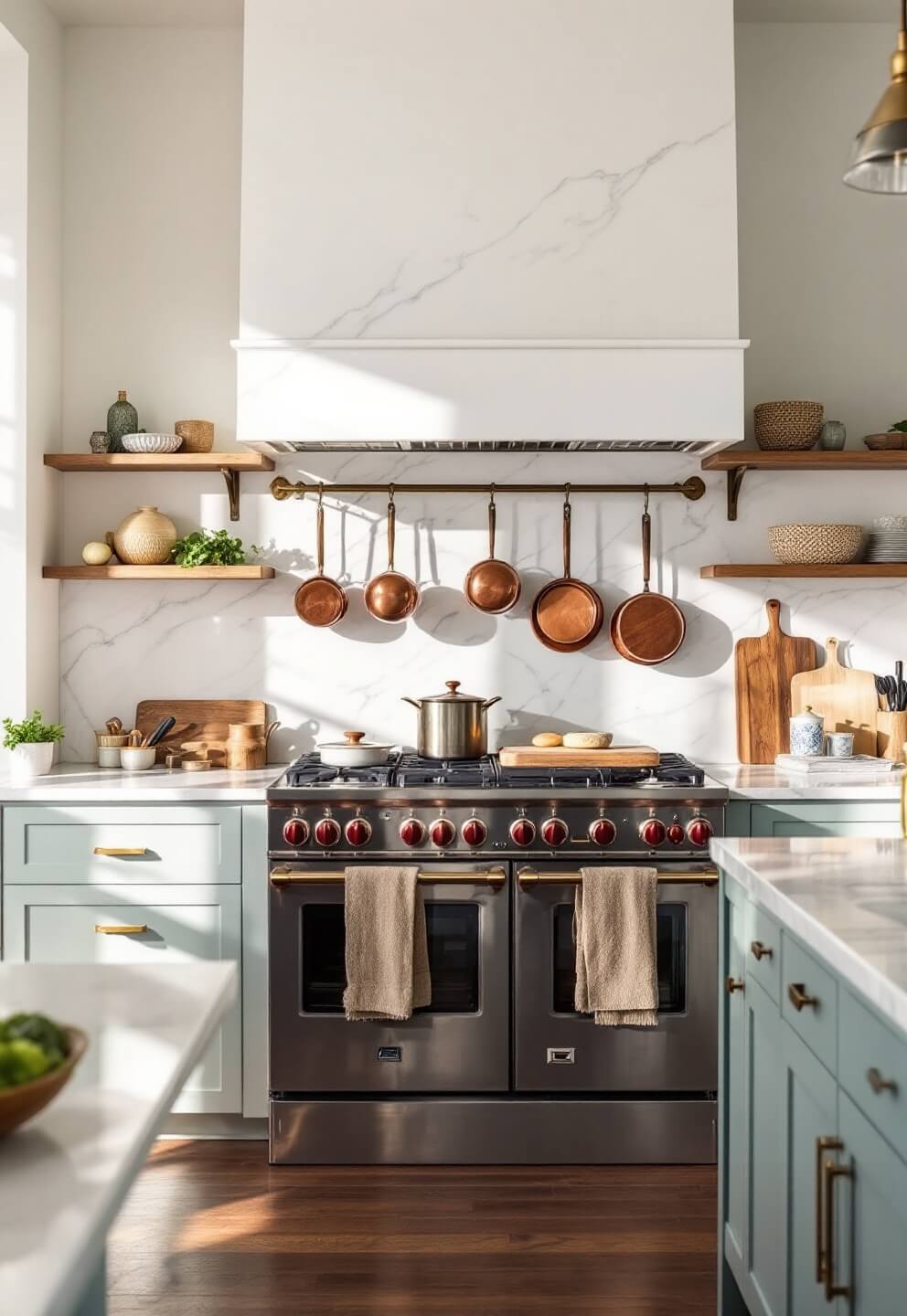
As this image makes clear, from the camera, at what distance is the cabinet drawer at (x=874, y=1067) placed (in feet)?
4.79

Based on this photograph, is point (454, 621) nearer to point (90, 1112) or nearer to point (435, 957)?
point (435, 957)

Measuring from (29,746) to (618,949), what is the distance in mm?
1754

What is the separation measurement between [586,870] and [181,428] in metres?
1.84

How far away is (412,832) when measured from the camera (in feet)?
10.8

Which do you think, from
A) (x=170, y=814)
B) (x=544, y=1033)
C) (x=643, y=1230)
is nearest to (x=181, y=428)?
(x=170, y=814)

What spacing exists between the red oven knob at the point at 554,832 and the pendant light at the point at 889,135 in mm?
1747

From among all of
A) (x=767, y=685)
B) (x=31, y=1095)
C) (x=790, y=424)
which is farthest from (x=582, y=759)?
(x=31, y=1095)

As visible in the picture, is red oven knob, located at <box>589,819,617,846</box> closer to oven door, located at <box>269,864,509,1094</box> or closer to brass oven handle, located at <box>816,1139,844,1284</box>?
oven door, located at <box>269,864,509,1094</box>

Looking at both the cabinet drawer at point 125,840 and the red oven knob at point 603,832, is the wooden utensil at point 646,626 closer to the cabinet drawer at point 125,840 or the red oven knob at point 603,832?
the red oven knob at point 603,832

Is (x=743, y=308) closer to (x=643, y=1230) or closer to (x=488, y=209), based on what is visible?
(x=488, y=209)

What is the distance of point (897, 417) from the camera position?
156 inches

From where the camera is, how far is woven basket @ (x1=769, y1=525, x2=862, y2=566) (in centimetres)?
375

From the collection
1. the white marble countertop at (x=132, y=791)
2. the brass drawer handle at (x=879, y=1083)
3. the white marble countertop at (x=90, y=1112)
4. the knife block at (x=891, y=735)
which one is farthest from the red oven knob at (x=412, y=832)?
the brass drawer handle at (x=879, y=1083)

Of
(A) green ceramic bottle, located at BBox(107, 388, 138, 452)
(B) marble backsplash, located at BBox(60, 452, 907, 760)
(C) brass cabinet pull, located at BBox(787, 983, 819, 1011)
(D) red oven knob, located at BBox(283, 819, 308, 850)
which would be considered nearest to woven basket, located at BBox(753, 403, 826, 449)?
(B) marble backsplash, located at BBox(60, 452, 907, 760)
